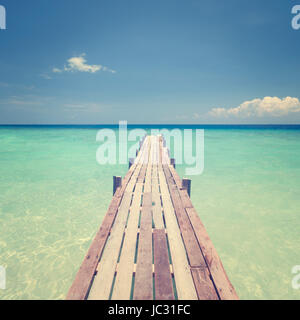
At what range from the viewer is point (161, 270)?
8.80ft

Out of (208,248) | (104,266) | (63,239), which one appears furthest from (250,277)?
(63,239)

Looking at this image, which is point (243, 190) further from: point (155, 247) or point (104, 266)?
point (104, 266)

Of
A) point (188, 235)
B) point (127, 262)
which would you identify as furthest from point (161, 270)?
point (188, 235)

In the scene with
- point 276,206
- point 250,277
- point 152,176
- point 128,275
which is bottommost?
point 250,277

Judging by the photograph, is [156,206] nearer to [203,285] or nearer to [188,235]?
[188,235]

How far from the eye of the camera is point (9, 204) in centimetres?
719

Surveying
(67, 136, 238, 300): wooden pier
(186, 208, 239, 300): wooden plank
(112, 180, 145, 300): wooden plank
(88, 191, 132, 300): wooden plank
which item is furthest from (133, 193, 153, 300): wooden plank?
(186, 208, 239, 300): wooden plank

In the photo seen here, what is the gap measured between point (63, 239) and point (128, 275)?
3.52 m

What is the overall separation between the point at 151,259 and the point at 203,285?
869mm

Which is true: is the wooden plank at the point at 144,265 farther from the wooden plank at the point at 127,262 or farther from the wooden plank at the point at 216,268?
the wooden plank at the point at 216,268

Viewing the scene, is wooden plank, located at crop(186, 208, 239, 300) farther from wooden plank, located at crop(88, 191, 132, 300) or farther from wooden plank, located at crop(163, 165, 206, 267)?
wooden plank, located at crop(88, 191, 132, 300)

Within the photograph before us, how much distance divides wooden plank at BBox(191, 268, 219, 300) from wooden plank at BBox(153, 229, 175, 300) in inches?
14.6

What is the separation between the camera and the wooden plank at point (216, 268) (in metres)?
2.30

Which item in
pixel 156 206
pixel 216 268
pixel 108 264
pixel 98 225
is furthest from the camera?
pixel 98 225
